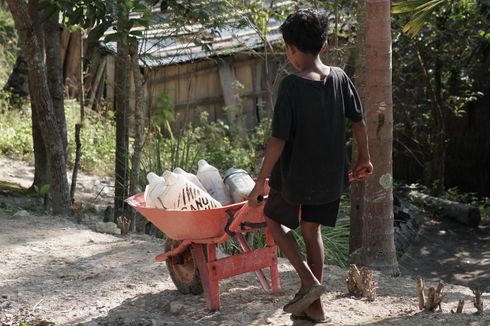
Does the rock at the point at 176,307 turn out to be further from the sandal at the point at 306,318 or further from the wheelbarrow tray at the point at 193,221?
the sandal at the point at 306,318

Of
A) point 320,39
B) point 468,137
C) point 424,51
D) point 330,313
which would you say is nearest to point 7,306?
point 330,313

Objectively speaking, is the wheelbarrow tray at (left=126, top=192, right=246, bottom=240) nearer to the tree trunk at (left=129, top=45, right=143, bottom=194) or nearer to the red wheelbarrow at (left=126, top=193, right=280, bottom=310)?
the red wheelbarrow at (left=126, top=193, right=280, bottom=310)

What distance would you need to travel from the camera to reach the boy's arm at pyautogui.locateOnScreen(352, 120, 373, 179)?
4766mm

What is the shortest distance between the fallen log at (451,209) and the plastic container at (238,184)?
287 inches

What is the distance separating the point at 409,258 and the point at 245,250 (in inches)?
183

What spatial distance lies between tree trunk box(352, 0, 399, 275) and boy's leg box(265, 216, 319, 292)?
182 cm

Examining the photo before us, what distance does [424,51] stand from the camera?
1268 centimetres

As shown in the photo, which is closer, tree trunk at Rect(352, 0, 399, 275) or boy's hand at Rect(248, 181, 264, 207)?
boy's hand at Rect(248, 181, 264, 207)

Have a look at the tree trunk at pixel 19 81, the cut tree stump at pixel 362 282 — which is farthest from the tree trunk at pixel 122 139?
the tree trunk at pixel 19 81

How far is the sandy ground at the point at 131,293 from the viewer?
4.91 m

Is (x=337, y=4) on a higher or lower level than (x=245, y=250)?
higher

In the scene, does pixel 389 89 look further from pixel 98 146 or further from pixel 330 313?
pixel 98 146

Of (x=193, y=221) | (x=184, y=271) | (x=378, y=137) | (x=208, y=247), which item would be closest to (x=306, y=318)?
(x=208, y=247)

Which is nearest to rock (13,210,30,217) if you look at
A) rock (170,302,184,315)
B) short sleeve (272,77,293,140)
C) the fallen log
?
rock (170,302,184,315)
